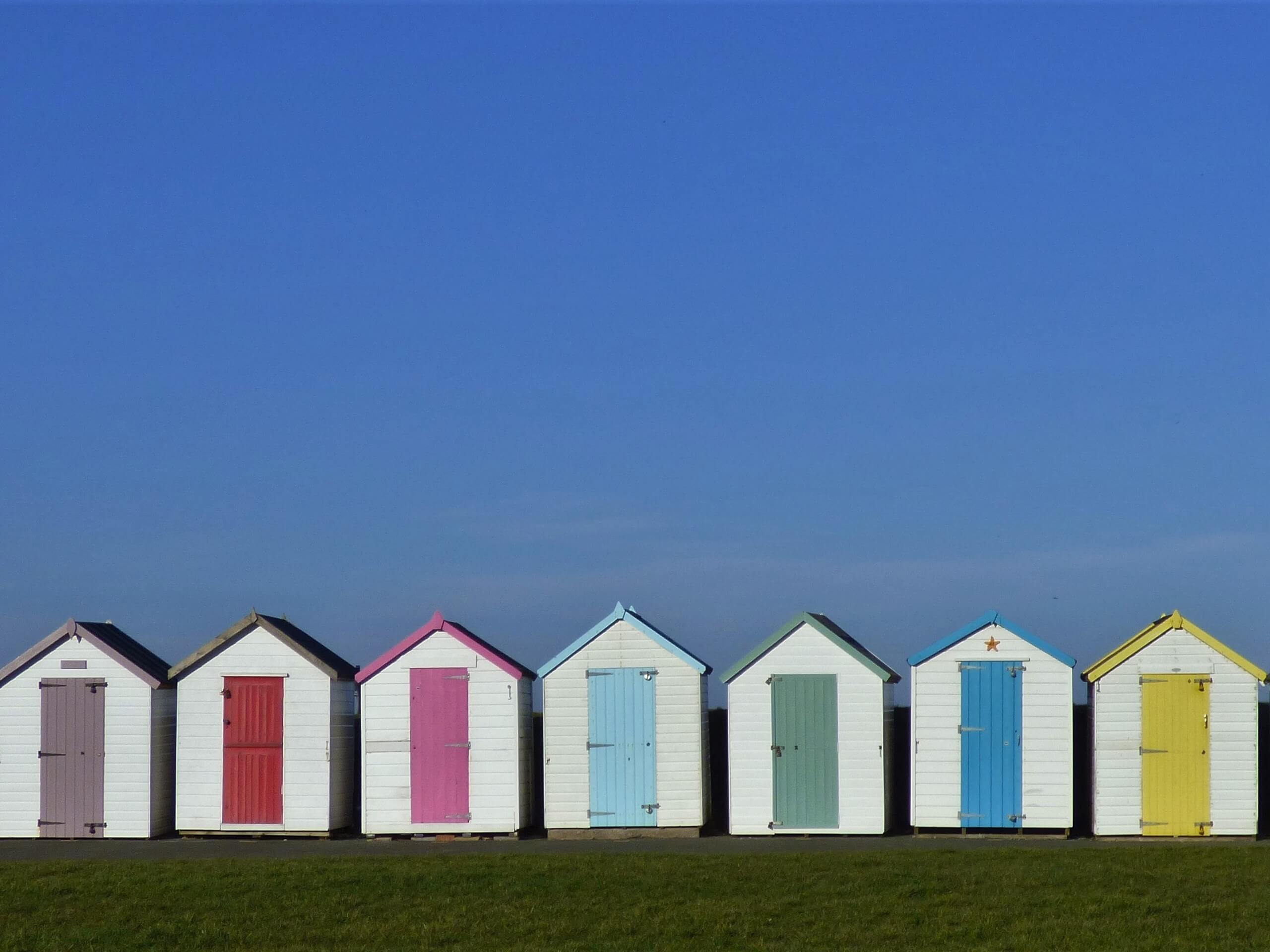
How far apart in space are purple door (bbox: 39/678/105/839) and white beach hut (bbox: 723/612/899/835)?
364 inches

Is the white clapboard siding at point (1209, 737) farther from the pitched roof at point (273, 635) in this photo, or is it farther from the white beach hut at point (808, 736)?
the pitched roof at point (273, 635)

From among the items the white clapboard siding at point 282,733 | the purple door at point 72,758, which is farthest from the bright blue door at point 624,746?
the purple door at point 72,758

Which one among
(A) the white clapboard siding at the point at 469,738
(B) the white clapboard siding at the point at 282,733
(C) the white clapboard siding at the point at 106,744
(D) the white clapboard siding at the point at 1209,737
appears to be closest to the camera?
(D) the white clapboard siding at the point at 1209,737

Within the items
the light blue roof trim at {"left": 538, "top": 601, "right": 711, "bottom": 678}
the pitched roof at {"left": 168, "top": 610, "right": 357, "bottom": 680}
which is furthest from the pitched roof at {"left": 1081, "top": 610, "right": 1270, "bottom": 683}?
the pitched roof at {"left": 168, "top": 610, "right": 357, "bottom": 680}

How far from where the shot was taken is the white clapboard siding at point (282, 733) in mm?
23609

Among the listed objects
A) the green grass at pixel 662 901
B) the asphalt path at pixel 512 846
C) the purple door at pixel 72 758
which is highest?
the purple door at pixel 72 758

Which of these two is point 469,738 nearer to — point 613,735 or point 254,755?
point 613,735

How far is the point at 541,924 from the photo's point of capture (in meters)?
A: 16.2

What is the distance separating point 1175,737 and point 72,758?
622 inches

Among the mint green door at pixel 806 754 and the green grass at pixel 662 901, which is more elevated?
the mint green door at pixel 806 754

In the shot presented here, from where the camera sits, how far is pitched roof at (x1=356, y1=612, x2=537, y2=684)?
23.4 metres

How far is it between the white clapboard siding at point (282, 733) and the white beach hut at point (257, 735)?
10 mm

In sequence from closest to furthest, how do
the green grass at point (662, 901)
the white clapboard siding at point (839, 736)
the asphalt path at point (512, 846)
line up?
the green grass at point (662, 901)
the asphalt path at point (512, 846)
the white clapboard siding at point (839, 736)

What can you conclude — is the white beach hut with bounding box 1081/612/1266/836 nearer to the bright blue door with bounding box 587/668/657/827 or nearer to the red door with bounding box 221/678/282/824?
the bright blue door with bounding box 587/668/657/827
